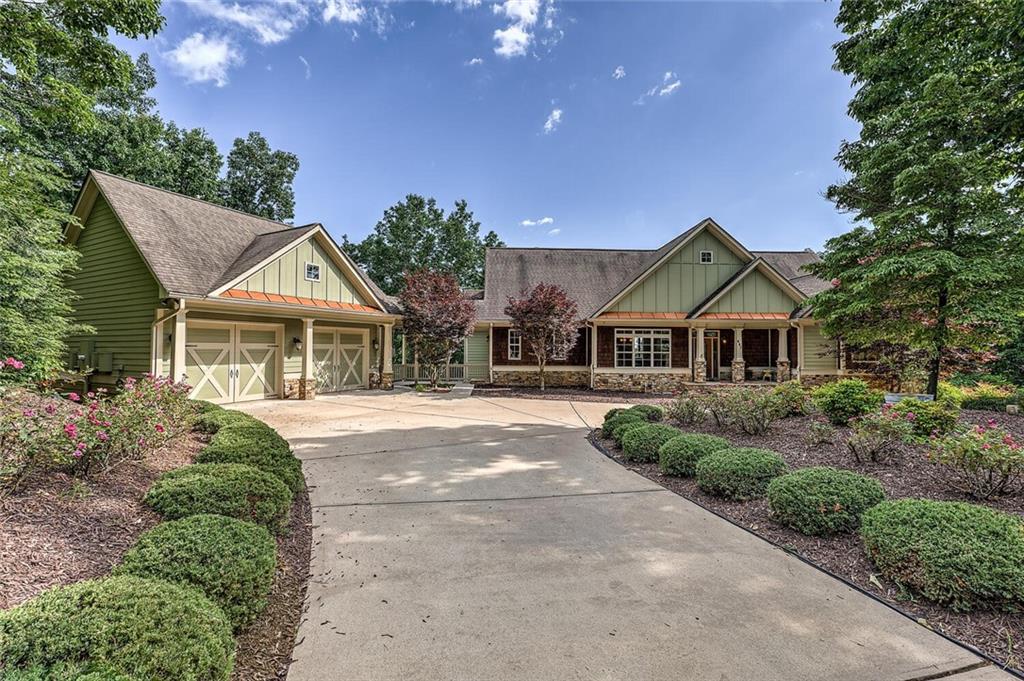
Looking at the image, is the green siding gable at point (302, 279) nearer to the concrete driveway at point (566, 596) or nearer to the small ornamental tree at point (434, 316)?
the small ornamental tree at point (434, 316)

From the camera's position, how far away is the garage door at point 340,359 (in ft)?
51.0

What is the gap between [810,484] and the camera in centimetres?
421

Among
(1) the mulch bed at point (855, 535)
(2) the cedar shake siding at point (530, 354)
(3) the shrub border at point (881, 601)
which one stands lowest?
(3) the shrub border at point (881, 601)

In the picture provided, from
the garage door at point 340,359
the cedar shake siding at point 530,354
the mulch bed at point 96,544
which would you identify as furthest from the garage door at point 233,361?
the mulch bed at point 96,544

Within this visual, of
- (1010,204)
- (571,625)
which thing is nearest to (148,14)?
(571,625)

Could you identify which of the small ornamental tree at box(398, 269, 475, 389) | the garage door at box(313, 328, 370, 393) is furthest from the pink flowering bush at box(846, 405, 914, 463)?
the garage door at box(313, 328, 370, 393)

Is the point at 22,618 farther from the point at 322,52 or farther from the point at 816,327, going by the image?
the point at 816,327

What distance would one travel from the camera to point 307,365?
1369 centimetres

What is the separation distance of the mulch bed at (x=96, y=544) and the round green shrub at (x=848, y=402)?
25.8ft

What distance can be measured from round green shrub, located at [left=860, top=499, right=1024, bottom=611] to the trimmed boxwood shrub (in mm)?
3044

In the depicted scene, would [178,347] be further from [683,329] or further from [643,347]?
[683,329]

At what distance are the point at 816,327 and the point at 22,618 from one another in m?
20.9

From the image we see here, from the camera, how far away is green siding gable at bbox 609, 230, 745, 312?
17703mm

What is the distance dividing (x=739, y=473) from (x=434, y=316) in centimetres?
1283
